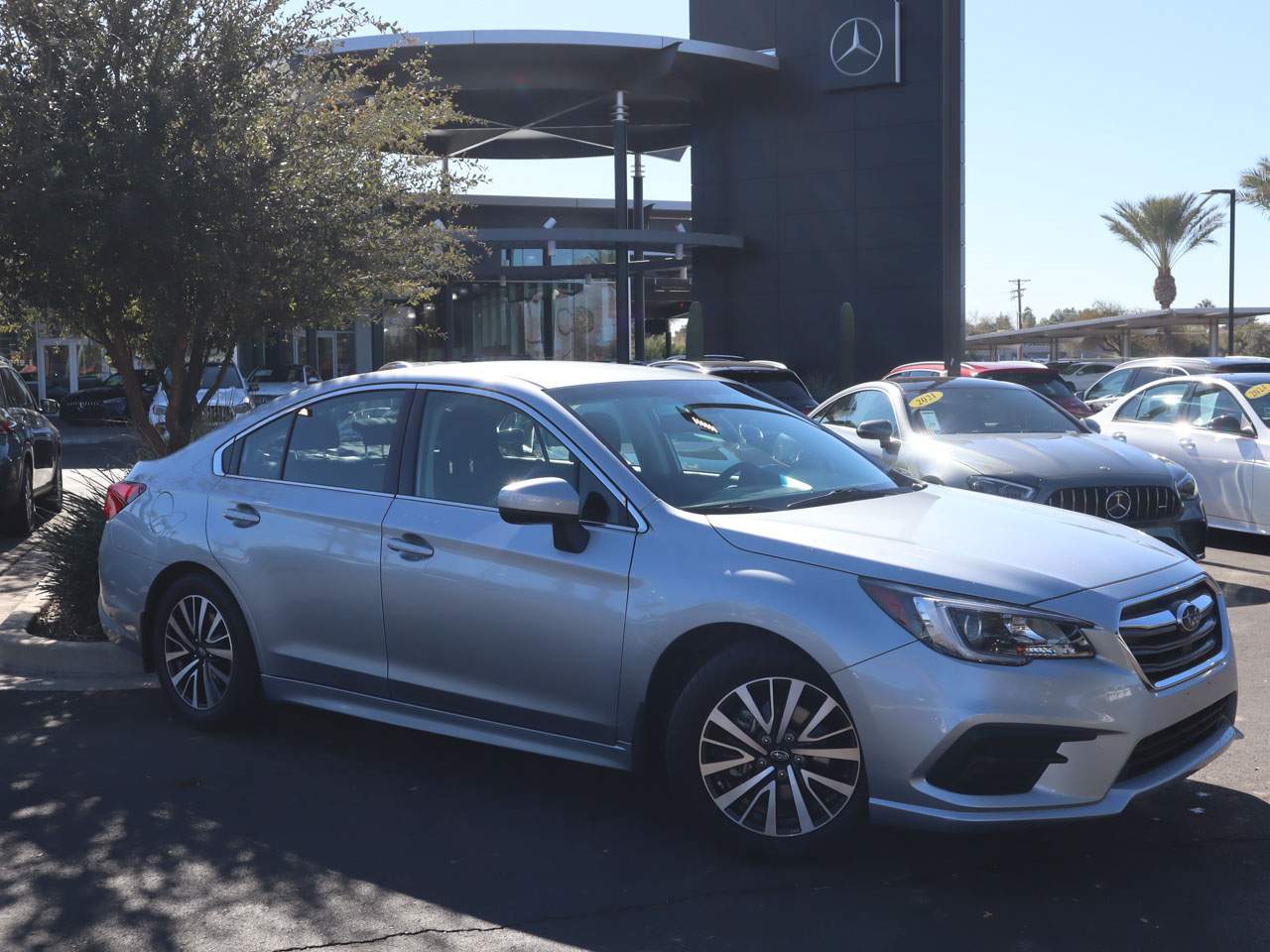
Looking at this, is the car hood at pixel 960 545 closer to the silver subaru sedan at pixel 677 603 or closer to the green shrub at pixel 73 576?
the silver subaru sedan at pixel 677 603

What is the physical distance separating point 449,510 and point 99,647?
3037 mm

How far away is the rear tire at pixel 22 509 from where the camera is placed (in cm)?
1227

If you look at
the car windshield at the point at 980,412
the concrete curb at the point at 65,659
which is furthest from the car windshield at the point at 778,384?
the concrete curb at the point at 65,659

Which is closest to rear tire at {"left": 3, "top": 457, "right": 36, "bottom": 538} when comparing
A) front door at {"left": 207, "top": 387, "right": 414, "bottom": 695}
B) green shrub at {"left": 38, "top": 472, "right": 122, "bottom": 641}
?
green shrub at {"left": 38, "top": 472, "right": 122, "bottom": 641}

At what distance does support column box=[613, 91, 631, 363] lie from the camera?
35406 mm

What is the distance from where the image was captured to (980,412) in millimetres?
10250

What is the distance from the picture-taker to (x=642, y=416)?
5242 mm

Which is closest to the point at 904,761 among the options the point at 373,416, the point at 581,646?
the point at 581,646

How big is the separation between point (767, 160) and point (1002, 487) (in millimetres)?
28811

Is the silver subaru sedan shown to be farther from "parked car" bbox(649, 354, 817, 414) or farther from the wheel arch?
"parked car" bbox(649, 354, 817, 414)

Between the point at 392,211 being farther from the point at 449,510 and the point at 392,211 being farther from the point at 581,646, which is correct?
the point at 581,646

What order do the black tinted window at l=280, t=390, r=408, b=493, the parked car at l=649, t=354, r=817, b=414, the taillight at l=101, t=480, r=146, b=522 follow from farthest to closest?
the parked car at l=649, t=354, r=817, b=414
the taillight at l=101, t=480, r=146, b=522
the black tinted window at l=280, t=390, r=408, b=493

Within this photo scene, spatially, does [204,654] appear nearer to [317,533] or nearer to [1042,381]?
[317,533]

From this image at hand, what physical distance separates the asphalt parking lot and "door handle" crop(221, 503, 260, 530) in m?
0.97
